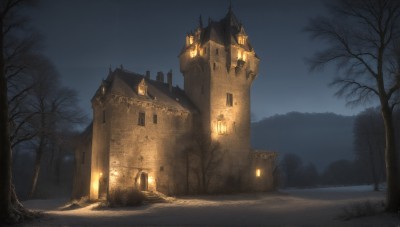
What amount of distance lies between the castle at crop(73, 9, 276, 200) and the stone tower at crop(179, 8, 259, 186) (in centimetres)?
13

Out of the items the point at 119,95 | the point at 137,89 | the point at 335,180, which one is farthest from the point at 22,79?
the point at 335,180

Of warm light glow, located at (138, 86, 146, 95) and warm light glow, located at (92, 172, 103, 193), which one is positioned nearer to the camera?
warm light glow, located at (92, 172, 103, 193)

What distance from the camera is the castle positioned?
120 feet

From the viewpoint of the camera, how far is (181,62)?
49.4 meters

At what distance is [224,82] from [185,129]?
8.15m

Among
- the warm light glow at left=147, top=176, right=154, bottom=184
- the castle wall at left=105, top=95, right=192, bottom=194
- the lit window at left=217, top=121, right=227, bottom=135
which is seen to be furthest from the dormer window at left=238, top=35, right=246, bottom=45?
the warm light glow at left=147, top=176, right=154, bottom=184

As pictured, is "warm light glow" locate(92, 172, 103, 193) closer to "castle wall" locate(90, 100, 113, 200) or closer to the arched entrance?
"castle wall" locate(90, 100, 113, 200)

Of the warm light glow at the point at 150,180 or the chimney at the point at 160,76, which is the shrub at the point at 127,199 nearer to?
the warm light glow at the point at 150,180

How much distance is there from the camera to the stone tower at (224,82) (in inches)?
1744

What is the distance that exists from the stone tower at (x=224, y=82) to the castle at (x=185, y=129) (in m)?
0.13

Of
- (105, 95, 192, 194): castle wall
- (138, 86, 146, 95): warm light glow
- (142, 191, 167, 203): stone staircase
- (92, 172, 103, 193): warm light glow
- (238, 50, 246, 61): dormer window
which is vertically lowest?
(142, 191, 167, 203): stone staircase

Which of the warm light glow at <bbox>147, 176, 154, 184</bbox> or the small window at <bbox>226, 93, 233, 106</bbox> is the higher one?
the small window at <bbox>226, 93, 233, 106</bbox>

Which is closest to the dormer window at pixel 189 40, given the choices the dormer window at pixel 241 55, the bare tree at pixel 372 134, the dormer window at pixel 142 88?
the dormer window at pixel 241 55

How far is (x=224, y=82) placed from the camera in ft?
149
